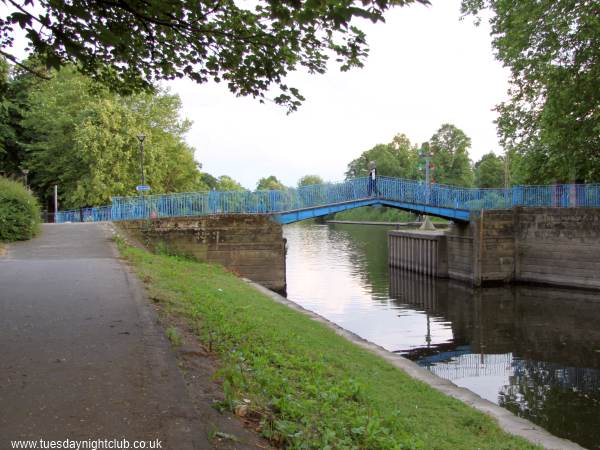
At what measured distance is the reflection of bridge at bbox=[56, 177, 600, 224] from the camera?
24547 mm

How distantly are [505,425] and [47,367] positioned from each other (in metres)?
5.45

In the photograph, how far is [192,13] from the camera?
24.7 feet

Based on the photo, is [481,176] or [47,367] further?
[481,176]

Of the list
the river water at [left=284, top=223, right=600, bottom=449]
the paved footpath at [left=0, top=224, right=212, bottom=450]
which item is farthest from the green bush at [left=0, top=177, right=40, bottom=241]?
the river water at [left=284, top=223, right=600, bottom=449]

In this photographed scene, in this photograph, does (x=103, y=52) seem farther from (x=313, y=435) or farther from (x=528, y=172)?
(x=528, y=172)

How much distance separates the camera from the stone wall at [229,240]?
22.7 meters

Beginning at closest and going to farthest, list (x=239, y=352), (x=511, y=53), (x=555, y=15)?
1. (x=239, y=352)
2. (x=555, y=15)
3. (x=511, y=53)

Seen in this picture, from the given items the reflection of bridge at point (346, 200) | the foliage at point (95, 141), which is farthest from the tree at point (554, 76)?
the foliage at point (95, 141)

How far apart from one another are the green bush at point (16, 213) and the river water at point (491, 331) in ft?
33.8

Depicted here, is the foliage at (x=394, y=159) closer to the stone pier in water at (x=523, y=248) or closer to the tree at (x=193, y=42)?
the stone pier in water at (x=523, y=248)

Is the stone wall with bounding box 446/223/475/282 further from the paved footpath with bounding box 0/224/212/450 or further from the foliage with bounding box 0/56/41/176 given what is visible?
the foliage with bounding box 0/56/41/176

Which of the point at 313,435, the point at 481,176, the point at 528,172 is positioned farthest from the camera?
the point at 481,176

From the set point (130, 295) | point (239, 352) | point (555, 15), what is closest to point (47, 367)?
point (239, 352)

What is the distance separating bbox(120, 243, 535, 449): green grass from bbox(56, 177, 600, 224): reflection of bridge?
541 inches
